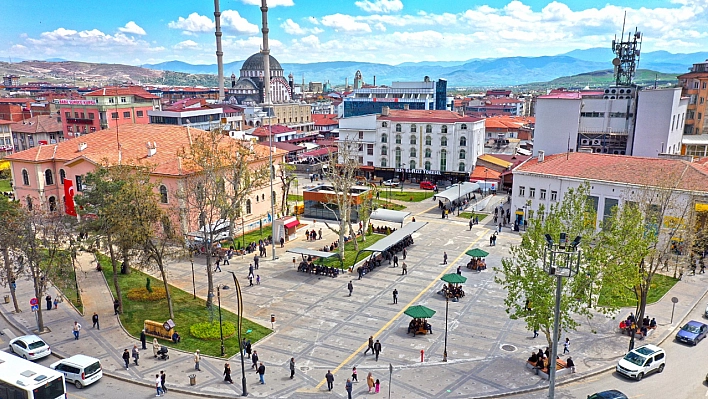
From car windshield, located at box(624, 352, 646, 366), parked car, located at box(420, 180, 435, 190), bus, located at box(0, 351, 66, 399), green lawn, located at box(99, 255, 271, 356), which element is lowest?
green lawn, located at box(99, 255, 271, 356)

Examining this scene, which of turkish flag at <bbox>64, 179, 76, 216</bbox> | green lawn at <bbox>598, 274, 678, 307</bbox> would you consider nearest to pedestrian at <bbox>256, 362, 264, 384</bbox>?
green lawn at <bbox>598, 274, 678, 307</bbox>

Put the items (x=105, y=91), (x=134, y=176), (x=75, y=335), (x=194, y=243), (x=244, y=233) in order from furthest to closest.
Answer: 1. (x=105, y=91)
2. (x=244, y=233)
3. (x=194, y=243)
4. (x=134, y=176)
5. (x=75, y=335)

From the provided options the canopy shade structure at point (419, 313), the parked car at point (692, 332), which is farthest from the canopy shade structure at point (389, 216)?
the parked car at point (692, 332)

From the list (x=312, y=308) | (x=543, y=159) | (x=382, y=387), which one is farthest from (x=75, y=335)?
(x=543, y=159)

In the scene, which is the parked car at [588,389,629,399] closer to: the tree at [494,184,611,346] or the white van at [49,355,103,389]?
the tree at [494,184,611,346]

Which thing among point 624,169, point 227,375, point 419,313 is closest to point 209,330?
point 227,375

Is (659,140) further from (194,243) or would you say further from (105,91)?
(105,91)
